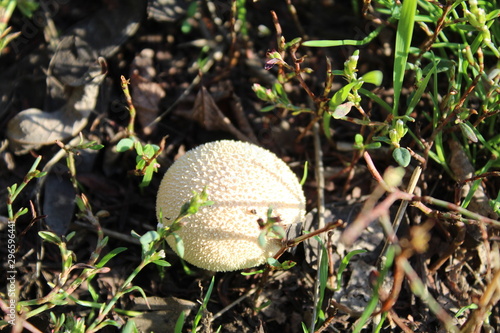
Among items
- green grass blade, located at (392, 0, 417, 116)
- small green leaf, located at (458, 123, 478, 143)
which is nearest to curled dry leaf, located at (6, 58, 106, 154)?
green grass blade, located at (392, 0, 417, 116)

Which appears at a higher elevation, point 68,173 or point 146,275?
point 68,173

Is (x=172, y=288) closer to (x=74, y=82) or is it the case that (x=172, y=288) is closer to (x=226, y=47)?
(x=74, y=82)

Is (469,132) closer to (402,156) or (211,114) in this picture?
(402,156)

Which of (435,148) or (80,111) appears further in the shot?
(80,111)

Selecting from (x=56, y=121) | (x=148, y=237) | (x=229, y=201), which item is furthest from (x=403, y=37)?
(x=56, y=121)

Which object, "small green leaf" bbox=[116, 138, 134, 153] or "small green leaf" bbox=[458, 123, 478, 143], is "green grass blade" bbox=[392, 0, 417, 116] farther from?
"small green leaf" bbox=[116, 138, 134, 153]

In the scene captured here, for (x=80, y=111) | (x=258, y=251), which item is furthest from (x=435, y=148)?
(x=80, y=111)
